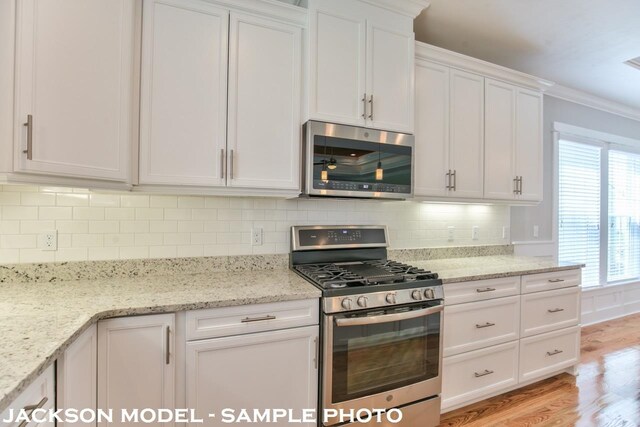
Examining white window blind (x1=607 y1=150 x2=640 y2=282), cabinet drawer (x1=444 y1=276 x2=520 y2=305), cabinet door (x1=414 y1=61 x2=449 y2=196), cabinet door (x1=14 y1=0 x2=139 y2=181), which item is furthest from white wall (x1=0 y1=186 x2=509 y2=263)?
white window blind (x1=607 y1=150 x2=640 y2=282)

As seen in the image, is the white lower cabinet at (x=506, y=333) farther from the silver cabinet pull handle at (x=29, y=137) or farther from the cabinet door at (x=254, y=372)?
the silver cabinet pull handle at (x=29, y=137)

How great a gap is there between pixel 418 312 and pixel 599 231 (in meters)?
3.44

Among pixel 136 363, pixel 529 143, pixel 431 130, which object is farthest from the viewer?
pixel 529 143

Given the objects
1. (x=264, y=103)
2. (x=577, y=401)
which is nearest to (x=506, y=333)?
(x=577, y=401)

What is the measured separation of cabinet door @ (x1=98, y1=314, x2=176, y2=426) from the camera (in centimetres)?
132

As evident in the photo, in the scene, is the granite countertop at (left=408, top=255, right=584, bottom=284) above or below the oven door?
above

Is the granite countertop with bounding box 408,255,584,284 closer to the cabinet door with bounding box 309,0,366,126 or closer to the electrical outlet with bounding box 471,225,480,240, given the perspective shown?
the electrical outlet with bounding box 471,225,480,240

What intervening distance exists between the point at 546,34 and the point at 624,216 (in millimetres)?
3080

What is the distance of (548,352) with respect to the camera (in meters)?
2.44

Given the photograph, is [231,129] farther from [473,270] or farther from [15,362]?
[473,270]

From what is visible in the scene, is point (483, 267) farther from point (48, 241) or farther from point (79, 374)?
point (48, 241)

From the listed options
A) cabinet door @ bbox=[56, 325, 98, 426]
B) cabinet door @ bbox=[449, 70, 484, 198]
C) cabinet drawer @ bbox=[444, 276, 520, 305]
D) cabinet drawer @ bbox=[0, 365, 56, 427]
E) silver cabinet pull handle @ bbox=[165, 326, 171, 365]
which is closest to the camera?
cabinet drawer @ bbox=[0, 365, 56, 427]

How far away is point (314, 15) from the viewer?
190cm

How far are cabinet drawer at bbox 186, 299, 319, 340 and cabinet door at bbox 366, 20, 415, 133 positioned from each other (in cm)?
119
